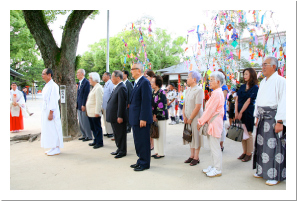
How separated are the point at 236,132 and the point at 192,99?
1027 mm

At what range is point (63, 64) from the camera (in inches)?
239

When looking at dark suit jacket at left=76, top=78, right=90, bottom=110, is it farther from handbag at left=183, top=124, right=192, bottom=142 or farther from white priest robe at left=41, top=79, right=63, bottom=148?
handbag at left=183, top=124, right=192, bottom=142

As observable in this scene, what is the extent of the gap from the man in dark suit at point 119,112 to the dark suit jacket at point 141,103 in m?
0.51

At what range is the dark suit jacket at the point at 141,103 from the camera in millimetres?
3715

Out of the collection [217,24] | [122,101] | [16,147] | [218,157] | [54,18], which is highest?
[54,18]

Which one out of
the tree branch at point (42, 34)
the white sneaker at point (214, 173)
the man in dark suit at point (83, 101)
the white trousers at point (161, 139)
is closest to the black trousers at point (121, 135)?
the white trousers at point (161, 139)

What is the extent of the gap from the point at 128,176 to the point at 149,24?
21.7 ft

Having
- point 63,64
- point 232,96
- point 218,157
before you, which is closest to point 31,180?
point 218,157

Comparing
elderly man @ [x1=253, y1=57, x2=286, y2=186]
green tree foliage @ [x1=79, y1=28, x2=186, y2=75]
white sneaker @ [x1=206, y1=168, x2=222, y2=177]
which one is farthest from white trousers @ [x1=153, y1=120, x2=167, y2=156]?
green tree foliage @ [x1=79, y1=28, x2=186, y2=75]

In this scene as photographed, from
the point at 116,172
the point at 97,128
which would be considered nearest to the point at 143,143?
the point at 116,172

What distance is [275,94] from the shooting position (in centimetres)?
312

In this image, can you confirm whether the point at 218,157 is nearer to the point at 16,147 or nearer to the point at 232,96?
the point at 232,96

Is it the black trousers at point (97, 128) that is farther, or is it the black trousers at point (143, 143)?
the black trousers at point (97, 128)

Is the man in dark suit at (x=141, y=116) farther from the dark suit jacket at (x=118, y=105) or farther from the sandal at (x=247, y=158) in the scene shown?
the sandal at (x=247, y=158)
